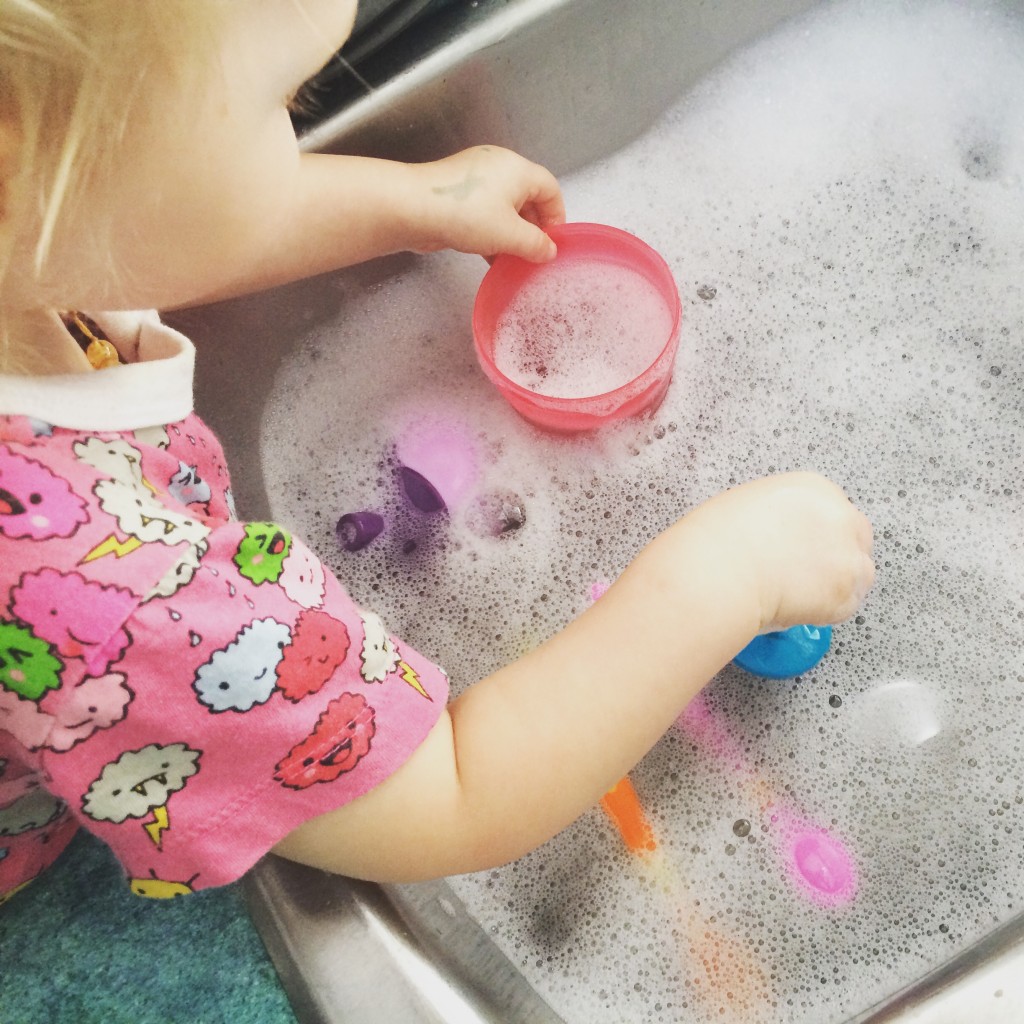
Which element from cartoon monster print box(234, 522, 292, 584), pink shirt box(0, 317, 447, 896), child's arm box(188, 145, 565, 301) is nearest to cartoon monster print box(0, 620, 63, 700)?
pink shirt box(0, 317, 447, 896)

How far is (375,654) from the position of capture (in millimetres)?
536

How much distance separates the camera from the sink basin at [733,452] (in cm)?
74

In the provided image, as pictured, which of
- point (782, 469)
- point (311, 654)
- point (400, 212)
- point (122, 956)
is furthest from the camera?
point (782, 469)

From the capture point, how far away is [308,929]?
1.99 feet

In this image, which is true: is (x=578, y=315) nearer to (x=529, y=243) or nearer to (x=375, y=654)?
(x=529, y=243)

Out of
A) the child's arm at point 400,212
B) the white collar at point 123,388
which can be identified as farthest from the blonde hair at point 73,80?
the child's arm at point 400,212

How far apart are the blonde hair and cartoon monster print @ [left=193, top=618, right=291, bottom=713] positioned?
217 millimetres

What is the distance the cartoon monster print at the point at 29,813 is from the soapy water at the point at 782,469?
0.34m

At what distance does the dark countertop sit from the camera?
0.57 m

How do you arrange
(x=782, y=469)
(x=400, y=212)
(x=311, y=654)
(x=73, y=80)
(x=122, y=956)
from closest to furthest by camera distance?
(x=73, y=80) → (x=311, y=654) → (x=122, y=956) → (x=400, y=212) → (x=782, y=469)

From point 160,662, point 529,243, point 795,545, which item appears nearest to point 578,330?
point 529,243

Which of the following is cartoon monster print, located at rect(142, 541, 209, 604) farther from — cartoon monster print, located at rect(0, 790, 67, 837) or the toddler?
cartoon monster print, located at rect(0, 790, 67, 837)

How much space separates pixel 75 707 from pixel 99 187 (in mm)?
244

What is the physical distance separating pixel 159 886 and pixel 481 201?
0.57 meters
